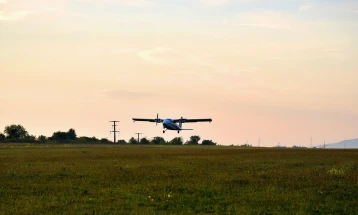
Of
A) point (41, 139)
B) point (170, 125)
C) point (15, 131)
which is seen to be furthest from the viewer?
point (15, 131)

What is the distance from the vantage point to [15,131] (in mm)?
191750

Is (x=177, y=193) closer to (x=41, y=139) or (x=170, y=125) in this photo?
(x=170, y=125)

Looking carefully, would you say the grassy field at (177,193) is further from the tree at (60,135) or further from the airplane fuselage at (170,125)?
the tree at (60,135)

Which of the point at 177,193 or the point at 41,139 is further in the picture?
the point at 41,139

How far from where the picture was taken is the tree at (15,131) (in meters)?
188

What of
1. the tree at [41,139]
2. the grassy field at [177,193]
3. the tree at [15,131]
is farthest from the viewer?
the tree at [15,131]

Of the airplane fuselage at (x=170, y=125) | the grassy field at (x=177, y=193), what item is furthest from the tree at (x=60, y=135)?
the grassy field at (x=177, y=193)

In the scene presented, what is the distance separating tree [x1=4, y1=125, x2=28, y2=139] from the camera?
188500 millimetres

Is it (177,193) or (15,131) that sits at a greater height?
(15,131)

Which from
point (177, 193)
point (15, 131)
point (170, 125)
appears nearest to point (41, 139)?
point (15, 131)

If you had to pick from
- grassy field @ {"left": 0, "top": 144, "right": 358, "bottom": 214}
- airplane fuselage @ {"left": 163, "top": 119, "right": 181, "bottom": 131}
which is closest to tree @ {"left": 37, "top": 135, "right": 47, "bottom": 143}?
airplane fuselage @ {"left": 163, "top": 119, "right": 181, "bottom": 131}

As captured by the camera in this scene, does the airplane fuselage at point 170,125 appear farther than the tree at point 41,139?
No

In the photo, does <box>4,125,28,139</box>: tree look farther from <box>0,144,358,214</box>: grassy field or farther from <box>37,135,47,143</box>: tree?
<box>0,144,358,214</box>: grassy field

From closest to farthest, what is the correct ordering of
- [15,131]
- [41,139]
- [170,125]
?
[170,125] → [41,139] → [15,131]
